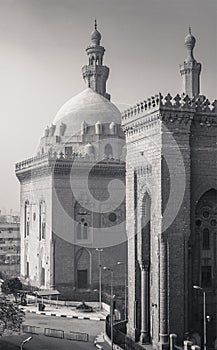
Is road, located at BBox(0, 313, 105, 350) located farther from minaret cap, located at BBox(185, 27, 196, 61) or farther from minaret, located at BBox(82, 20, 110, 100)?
minaret, located at BBox(82, 20, 110, 100)

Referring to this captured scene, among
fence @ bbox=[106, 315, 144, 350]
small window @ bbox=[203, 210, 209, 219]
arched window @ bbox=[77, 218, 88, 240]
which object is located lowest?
fence @ bbox=[106, 315, 144, 350]

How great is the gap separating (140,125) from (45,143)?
10.4m

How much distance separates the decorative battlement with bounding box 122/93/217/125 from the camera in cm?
1074

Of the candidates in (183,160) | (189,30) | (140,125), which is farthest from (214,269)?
(189,30)

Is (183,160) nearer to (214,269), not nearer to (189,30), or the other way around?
(214,269)

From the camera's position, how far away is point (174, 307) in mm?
10555

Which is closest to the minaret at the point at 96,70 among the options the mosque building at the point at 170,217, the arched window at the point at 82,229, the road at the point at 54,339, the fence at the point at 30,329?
the arched window at the point at 82,229

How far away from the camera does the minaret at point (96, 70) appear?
2094cm

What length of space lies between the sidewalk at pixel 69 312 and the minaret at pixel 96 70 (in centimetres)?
895

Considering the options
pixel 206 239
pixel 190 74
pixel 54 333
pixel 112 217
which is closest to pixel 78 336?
pixel 54 333

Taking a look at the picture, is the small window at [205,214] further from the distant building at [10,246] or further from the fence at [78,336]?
the distant building at [10,246]

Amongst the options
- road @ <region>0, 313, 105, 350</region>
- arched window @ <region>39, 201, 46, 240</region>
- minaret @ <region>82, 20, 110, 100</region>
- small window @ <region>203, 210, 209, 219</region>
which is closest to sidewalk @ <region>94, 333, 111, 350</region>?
road @ <region>0, 313, 105, 350</region>

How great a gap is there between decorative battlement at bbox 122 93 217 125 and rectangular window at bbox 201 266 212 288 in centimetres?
320

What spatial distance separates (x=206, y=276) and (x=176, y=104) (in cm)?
361
